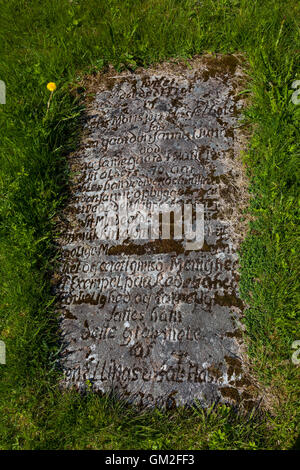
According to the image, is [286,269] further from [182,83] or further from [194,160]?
[182,83]

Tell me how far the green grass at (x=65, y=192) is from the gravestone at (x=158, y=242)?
0.11 metres

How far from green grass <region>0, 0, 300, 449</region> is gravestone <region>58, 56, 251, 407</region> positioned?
115 millimetres

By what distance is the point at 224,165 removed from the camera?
2877 mm

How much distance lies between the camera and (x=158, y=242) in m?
2.70
